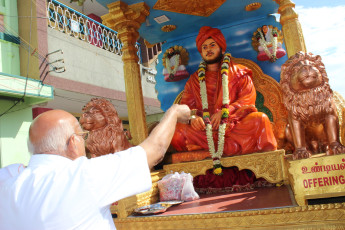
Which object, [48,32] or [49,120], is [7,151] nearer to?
[48,32]

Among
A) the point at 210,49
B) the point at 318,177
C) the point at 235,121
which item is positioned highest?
the point at 210,49

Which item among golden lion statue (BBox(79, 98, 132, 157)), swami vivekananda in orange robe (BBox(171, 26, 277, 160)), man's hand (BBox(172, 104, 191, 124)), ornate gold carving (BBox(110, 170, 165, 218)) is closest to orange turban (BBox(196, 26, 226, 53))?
swami vivekananda in orange robe (BBox(171, 26, 277, 160))

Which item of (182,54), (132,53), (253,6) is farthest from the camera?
(182,54)

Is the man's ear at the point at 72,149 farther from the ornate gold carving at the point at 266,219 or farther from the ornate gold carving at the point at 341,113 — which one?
the ornate gold carving at the point at 341,113

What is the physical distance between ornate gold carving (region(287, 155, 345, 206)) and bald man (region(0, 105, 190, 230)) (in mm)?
1304

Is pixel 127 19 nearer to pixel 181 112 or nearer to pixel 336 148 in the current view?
pixel 181 112

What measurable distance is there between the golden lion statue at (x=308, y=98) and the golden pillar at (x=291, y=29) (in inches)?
31.3

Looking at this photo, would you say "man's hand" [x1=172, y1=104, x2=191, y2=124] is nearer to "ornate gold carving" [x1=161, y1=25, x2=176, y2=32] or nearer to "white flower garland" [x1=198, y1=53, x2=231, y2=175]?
"white flower garland" [x1=198, y1=53, x2=231, y2=175]

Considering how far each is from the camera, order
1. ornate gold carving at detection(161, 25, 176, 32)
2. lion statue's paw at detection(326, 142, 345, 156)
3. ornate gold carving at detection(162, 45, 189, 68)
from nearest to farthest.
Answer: lion statue's paw at detection(326, 142, 345, 156), ornate gold carving at detection(161, 25, 176, 32), ornate gold carving at detection(162, 45, 189, 68)

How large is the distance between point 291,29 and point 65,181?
3.11 meters

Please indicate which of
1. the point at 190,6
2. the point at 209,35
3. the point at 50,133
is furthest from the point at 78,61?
the point at 50,133

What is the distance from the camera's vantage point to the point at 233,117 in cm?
343

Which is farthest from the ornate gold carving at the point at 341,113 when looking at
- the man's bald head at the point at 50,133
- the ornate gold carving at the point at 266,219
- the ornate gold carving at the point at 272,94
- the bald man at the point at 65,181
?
the man's bald head at the point at 50,133

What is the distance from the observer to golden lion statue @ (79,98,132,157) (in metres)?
3.37
